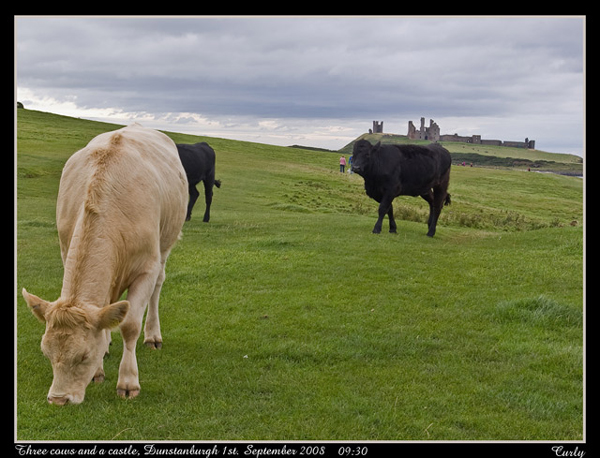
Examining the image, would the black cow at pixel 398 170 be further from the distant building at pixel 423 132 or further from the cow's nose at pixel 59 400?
the distant building at pixel 423 132

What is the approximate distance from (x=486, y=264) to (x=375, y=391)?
→ 7.93 m

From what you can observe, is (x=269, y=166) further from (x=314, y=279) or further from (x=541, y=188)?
(x=314, y=279)

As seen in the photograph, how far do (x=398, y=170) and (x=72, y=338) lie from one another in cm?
1415

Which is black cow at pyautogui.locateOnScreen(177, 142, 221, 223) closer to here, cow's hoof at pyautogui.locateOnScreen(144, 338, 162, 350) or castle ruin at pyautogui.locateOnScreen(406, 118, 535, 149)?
cow's hoof at pyautogui.locateOnScreen(144, 338, 162, 350)

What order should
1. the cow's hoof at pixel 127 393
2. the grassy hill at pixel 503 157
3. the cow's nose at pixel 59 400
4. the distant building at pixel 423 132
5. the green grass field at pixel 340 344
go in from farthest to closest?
the distant building at pixel 423 132 < the grassy hill at pixel 503 157 < the cow's hoof at pixel 127 393 < the green grass field at pixel 340 344 < the cow's nose at pixel 59 400

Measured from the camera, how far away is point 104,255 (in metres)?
5.05

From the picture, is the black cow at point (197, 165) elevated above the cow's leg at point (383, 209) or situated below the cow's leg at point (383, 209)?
above

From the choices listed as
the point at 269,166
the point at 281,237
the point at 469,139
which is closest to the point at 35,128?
the point at 269,166

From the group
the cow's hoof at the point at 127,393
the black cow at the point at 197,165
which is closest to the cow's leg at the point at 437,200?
the black cow at the point at 197,165

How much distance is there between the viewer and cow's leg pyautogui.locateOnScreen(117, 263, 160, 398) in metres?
5.55

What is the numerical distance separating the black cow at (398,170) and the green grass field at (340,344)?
74.4 inches

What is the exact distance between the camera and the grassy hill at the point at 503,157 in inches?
3674

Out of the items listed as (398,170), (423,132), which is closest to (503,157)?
(423,132)
